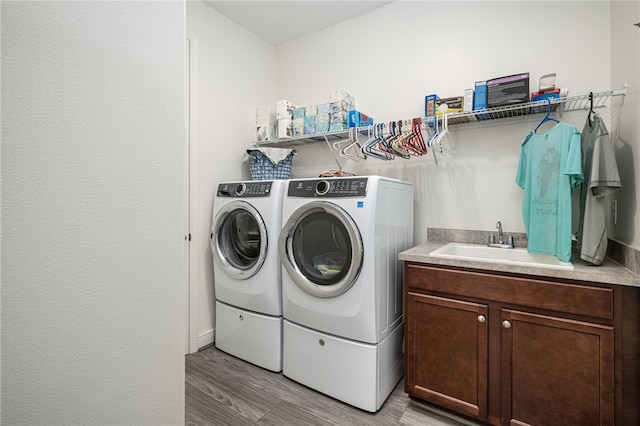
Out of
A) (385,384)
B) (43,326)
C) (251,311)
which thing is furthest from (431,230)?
(43,326)

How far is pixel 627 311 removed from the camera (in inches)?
50.5

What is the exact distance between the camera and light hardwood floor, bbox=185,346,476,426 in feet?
5.59

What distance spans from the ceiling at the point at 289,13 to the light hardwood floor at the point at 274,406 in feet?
9.20

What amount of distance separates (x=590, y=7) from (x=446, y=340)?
82.0 inches

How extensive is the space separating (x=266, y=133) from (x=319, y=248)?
1.31 m

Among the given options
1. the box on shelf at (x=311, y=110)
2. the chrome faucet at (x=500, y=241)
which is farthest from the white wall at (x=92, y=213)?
the chrome faucet at (x=500, y=241)

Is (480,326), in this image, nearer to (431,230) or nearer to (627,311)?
(627,311)

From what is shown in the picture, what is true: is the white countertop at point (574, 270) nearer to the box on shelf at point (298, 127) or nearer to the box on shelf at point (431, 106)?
the box on shelf at point (431, 106)

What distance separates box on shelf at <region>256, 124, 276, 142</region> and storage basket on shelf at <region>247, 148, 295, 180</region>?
0.29m

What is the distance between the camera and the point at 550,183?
5.72ft

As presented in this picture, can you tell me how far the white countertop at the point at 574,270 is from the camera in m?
1.29

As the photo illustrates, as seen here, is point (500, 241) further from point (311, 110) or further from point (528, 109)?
point (311, 110)

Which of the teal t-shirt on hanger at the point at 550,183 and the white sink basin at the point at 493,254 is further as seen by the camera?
the white sink basin at the point at 493,254

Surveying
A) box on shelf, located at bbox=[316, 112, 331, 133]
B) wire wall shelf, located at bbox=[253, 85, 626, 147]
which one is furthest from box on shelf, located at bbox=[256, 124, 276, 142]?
wire wall shelf, located at bbox=[253, 85, 626, 147]
